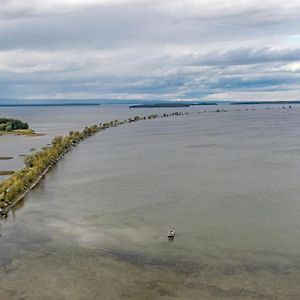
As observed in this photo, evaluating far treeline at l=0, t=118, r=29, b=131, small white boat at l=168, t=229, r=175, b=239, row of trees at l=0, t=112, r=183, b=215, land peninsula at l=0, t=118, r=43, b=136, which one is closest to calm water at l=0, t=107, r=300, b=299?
small white boat at l=168, t=229, r=175, b=239

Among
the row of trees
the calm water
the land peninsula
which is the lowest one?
the calm water

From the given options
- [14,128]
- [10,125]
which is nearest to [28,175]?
[10,125]

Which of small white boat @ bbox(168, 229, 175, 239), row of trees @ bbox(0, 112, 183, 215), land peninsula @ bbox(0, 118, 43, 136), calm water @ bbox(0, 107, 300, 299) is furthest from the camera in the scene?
land peninsula @ bbox(0, 118, 43, 136)

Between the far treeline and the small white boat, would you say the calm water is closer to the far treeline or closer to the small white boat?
the small white boat

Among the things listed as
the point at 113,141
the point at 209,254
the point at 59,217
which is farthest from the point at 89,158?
the point at 209,254

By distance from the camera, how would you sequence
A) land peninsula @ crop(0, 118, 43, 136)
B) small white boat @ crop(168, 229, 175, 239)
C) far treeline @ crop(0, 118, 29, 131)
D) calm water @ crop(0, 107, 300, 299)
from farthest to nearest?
far treeline @ crop(0, 118, 29, 131)
land peninsula @ crop(0, 118, 43, 136)
small white boat @ crop(168, 229, 175, 239)
calm water @ crop(0, 107, 300, 299)

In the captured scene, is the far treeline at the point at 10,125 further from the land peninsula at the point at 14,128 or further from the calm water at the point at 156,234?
the calm water at the point at 156,234

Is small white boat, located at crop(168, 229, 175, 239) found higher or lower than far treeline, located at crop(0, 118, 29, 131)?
lower

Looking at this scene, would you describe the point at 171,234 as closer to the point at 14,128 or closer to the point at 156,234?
the point at 156,234
